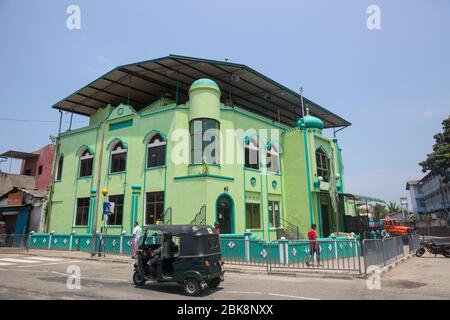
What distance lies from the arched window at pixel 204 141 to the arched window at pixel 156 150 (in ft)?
7.84

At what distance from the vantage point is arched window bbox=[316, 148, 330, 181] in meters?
25.1

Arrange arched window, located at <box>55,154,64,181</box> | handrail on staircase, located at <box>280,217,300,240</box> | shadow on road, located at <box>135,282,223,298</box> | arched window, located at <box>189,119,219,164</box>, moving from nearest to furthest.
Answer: shadow on road, located at <box>135,282,223,298</box>, arched window, located at <box>189,119,219,164</box>, handrail on staircase, located at <box>280,217,300,240</box>, arched window, located at <box>55,154,64,181</box>

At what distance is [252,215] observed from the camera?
21.8m

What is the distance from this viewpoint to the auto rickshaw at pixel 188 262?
28.8 feet

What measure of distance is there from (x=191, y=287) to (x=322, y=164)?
19272mm

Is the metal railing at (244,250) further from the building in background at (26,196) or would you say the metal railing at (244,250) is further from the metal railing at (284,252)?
the building in background at (26,196)

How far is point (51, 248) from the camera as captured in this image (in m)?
22.8

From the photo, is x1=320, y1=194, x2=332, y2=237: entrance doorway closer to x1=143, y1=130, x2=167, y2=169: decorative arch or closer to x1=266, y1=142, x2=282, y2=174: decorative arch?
x1=266, y1=142, x2=282, y2=174: decorative arch

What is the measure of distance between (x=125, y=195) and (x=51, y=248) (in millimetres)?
6875

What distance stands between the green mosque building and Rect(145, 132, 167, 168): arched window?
0.07 meters

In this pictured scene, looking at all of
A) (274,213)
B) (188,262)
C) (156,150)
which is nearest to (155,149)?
(156,150)

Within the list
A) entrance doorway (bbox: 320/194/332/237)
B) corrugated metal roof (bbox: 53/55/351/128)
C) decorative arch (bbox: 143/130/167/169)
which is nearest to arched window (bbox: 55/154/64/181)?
corrugated metal roof (bbox: 53/55/351/128)

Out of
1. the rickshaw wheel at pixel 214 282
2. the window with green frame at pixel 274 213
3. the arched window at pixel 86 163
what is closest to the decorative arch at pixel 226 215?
the window with green frame at pixel 274 213
